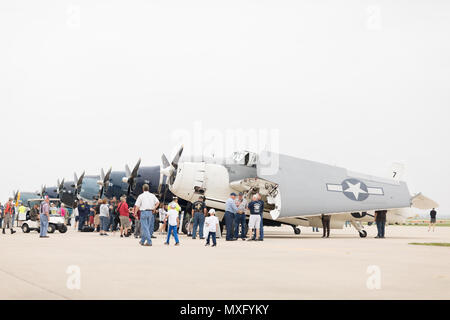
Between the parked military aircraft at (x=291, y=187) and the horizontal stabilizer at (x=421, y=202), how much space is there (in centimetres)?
84

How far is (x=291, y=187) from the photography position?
24594 millimetres

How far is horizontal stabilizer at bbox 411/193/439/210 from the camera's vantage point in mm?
27906

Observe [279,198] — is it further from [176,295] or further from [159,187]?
[176,295]

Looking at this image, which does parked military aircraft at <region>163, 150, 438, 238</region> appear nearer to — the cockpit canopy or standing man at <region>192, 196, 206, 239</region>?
the cockpit canopy

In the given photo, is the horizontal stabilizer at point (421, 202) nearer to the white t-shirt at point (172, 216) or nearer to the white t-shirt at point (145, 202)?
the white t-shirt at point (172, 216)

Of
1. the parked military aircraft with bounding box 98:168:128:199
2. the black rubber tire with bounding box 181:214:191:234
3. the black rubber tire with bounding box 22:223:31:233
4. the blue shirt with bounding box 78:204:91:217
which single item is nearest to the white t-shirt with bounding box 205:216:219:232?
the black rubber tire with bounding box 181:214:191:234

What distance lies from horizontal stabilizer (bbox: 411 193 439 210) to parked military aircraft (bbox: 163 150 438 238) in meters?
0.84

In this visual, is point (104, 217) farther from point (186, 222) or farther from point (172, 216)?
point (172, 216)

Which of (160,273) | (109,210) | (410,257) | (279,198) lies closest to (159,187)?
(109,210)

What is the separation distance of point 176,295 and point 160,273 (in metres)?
2.40

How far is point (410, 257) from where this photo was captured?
1335 cm

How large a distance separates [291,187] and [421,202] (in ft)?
26.3

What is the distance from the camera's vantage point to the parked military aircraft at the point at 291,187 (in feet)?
80.6

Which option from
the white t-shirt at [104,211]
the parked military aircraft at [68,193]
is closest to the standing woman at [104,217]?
the white t-shirt at [104,211]
